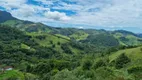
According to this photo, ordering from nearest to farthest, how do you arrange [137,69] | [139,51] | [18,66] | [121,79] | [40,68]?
[121,79]
[137,69]
[139,51]
[40,68]
[18,66]

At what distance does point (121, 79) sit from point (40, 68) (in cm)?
11468

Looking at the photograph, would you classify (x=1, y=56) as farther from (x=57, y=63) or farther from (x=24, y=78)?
(x=24, y=78)

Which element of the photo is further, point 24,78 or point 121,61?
point 24,78

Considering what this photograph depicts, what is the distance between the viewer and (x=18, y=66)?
169750 mm

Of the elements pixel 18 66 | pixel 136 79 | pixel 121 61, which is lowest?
pixel 18 66

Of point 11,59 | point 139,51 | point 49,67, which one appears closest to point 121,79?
point 139,51

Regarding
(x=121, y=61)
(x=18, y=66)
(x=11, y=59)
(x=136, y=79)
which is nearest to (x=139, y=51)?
(x=121, y=61)

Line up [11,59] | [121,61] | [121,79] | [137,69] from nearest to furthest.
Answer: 1. [121,79]
2. [137,69]
3. [121,61]
4. [11,59]

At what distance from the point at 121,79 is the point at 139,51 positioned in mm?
86248

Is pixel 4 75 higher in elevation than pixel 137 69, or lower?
lower

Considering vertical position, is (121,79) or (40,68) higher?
(121,79)

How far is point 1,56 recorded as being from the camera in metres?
194

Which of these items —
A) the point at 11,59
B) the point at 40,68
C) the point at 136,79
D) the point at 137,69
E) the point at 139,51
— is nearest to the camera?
the point at 136,79

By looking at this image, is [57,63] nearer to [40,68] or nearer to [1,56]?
[40,68]
